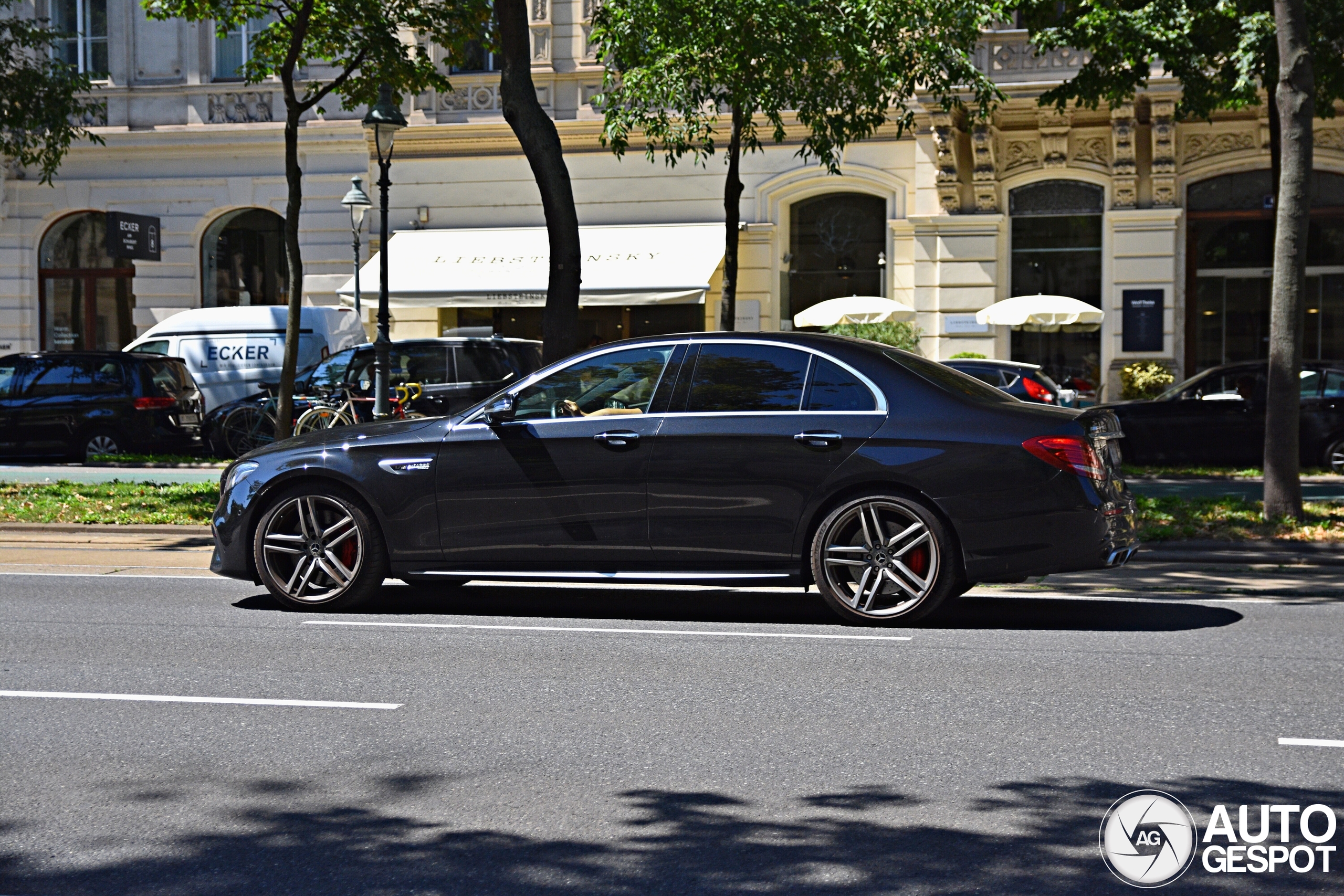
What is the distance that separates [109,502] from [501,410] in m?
7.59

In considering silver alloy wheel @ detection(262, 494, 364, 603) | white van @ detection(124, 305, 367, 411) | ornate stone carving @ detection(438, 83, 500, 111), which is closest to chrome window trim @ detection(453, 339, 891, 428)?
silver alloy wheel @ detection(262, 494, 364, 603)

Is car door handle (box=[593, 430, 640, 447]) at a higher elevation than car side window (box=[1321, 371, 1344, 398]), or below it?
below

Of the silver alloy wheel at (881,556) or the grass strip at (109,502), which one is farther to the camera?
the grass strip at (109,502)

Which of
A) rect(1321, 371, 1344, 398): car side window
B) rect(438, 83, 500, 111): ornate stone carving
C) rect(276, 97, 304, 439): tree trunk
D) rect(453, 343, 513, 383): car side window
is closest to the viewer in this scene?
rect(276, 97, 304, 439): tree trunk

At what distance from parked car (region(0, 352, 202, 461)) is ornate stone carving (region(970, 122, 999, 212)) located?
13.3 metres

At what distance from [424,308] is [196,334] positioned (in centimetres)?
544

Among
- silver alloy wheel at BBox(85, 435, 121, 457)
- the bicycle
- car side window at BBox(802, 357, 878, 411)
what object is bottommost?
silver alloy wheel at BBox(85, 435, 121, 457)

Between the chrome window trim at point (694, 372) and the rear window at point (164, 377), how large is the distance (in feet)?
45.3

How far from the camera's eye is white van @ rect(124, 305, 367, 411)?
2281cm

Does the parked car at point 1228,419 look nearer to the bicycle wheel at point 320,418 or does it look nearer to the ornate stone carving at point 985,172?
the ornate stone carving at point 985,172

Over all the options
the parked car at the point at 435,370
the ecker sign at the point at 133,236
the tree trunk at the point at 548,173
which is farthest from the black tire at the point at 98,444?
the tree trunk at the point at 548,173

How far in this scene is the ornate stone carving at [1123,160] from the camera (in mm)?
24297

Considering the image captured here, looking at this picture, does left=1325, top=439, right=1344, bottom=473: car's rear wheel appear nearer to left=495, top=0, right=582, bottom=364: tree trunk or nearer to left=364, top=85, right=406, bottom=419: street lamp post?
left=495, top=0, right=582, bottom=364: tree trunk

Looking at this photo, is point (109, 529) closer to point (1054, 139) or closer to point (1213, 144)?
point (1054, 139)
